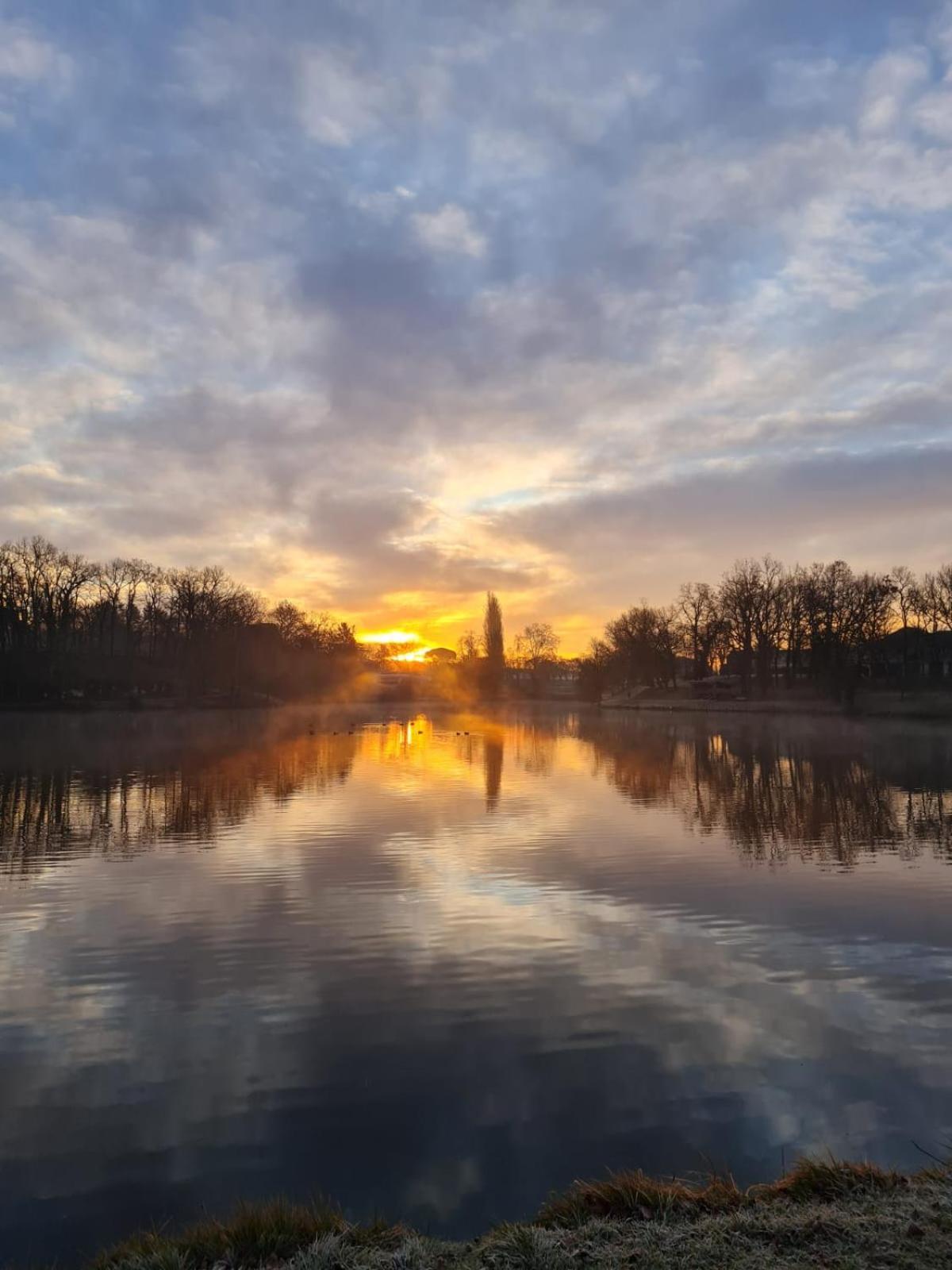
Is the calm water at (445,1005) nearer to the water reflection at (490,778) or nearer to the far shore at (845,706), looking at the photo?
the water reflection at (490,778)

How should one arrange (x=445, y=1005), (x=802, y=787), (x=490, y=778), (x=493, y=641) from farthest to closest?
1. (x=493, y=641)
2. (x=490, y=778)
3. (x=802, y=787)
4. (x=445, y=1005)

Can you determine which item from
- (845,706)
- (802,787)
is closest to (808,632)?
(845,706)

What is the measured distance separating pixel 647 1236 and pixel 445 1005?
4726mm

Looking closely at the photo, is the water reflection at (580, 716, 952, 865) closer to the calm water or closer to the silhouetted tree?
the calm water

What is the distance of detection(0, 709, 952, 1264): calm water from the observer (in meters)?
6.24

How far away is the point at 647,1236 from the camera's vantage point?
4.71 m

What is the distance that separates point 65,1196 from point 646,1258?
3.92 meters

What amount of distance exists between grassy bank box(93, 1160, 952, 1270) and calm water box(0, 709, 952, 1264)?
649 mm

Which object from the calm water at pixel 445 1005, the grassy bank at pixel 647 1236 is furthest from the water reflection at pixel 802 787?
the grassy bank at pixel 647 1236

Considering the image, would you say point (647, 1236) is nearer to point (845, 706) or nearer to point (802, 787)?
point (802, 787)

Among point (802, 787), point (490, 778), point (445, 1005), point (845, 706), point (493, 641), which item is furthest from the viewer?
point (493, 641)

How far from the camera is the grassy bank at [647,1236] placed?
4.46 m

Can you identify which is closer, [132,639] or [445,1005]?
[445,1005]

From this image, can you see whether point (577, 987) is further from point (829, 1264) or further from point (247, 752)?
point (247, 752)
